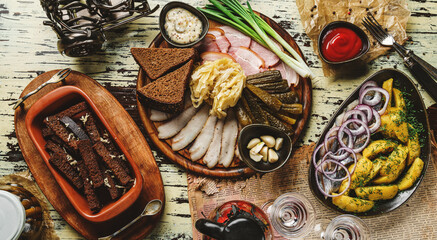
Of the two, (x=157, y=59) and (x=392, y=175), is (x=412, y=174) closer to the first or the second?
(x=392, y=175)

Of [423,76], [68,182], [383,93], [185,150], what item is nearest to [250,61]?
[185,150]

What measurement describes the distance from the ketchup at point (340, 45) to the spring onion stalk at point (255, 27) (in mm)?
299

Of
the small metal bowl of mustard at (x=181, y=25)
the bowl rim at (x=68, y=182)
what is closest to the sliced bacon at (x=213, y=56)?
the small metal bowl of mustard at (x=181, y=25)

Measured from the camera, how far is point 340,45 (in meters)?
3.39

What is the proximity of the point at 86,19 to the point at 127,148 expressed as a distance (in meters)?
1.32

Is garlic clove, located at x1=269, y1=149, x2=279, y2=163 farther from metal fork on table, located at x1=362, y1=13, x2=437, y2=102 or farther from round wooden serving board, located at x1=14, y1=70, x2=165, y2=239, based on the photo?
metal fork on table, located at x1=362, y1=13, x2=437, y2=102

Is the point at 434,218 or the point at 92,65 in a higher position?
the point at 92,65

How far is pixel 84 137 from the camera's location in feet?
9.75

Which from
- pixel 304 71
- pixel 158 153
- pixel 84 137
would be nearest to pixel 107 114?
pixel 84 137

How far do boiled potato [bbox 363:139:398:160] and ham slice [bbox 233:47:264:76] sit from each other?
4.49 ft

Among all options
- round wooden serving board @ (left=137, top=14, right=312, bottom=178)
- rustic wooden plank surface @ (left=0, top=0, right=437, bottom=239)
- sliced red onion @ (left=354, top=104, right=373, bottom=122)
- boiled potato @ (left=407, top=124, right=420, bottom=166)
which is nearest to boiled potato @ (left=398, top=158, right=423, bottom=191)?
boiled potato @ (left=407, top=124, right=420, bottom=166)

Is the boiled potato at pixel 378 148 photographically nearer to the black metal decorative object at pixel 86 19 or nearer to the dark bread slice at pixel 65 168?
the black metal decorative object at pixel 86 19

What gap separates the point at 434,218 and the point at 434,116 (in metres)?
1.06

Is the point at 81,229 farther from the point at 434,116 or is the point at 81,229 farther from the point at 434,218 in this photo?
the point at 434,116
